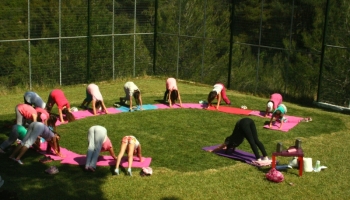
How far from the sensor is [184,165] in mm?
10273

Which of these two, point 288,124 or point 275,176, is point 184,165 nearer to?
point 275,176

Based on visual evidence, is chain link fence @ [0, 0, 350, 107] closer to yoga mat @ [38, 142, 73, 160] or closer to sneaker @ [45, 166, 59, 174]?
yoga mat @ [38, 142, 73, 160]

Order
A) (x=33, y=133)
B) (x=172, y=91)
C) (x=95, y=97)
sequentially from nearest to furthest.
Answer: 1. (x=33, y=133)
2. (x=95, y=97)
3. (x=172, y=91)

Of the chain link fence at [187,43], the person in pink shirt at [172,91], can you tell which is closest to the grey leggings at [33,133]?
the person in pink shirt at [172,91]

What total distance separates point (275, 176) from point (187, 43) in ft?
40.1

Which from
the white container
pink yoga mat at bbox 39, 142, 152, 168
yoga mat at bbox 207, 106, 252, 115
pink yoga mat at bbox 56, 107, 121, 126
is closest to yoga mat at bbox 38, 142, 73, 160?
pink yoga mat at bbox 39, 142, 152, 168

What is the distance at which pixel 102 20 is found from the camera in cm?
1994

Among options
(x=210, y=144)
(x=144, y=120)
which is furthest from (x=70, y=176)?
(x=144, y=120)

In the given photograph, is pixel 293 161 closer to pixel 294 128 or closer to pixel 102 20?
pixel 294 128

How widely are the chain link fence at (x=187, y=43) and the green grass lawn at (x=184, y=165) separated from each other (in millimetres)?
2047

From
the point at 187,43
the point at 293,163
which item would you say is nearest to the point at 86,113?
the point at 293,163

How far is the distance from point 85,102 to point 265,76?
7236 mm

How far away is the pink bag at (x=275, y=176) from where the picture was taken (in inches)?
366

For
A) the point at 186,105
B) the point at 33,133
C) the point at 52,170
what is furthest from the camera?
the point at 186,105
